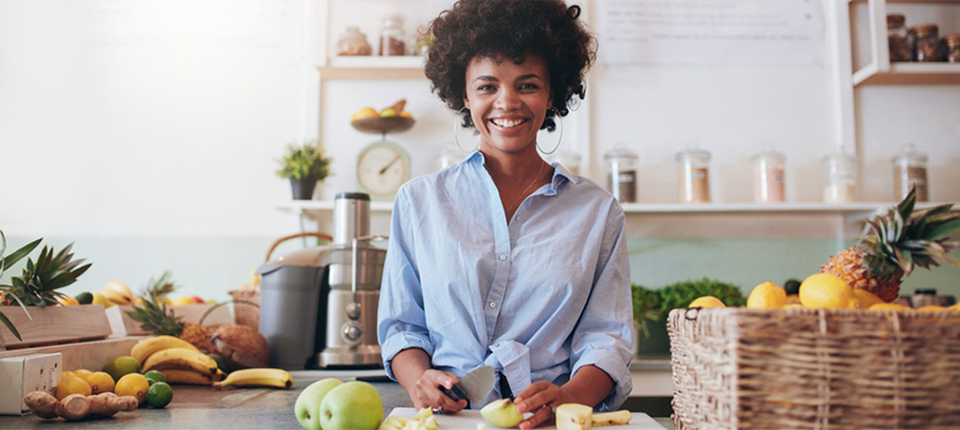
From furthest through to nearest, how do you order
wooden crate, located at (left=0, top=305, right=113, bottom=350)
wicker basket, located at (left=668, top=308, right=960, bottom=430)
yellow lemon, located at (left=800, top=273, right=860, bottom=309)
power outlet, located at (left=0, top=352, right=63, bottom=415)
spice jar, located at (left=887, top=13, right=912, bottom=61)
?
spice jar, located at (left=887, top=13, right=912, bottom=61)
wooden crate, located at (left=0, top=305, right=113, bottom=350)
power outlet, located at (left=0, top=352, right=63, bottom=415)
yellow lemon, located at (left=800, top=273, right=860, bottom=309)
wicker basket, located at (left=668, top=308, right=960, bottom=430)

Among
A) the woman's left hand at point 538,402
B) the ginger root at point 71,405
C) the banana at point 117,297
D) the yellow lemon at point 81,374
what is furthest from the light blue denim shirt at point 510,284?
the banana at point 117,297

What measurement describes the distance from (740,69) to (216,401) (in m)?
1.94

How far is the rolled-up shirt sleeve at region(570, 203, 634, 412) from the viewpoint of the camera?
78 centimetres

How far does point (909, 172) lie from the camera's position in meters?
1.96

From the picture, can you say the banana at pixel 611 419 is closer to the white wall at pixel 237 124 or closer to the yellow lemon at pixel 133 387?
the yellow lemon at pixel 133 387

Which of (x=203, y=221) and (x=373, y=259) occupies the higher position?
(x=203, y=221)

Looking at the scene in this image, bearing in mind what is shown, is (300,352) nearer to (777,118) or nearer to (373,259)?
(373,259)

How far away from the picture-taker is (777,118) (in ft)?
6.97

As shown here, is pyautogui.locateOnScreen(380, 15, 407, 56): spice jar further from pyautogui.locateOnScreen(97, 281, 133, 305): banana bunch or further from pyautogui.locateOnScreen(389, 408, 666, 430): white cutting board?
pyautogui.locateOnScreen(389, 408, 666, 430): white cutting board

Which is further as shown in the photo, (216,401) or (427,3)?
(427,3)

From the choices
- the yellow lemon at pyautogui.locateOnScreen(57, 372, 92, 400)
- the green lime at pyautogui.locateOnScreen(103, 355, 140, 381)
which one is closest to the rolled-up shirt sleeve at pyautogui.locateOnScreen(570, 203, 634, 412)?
the yellow lemon at pyautogui.locateOnScreen(57, 372, 92, 400)

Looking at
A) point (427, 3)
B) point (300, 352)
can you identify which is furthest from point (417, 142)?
point (300, 352)

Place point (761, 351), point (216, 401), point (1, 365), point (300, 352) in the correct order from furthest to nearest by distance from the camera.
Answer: point (300, 352) < point (216, 401) < point (1, 365) < point (761, 351)

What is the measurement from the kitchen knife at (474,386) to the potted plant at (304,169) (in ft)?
4.38
